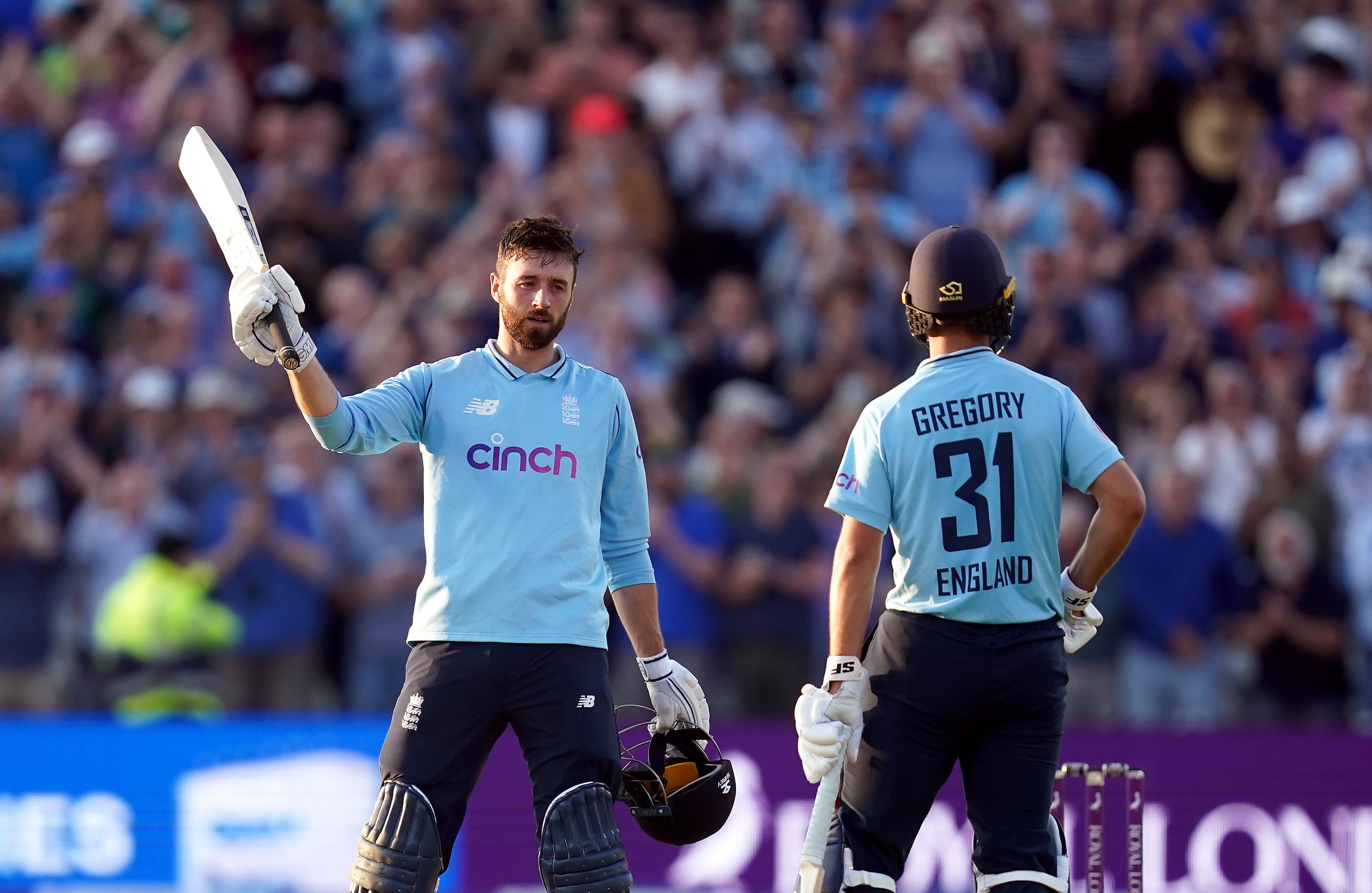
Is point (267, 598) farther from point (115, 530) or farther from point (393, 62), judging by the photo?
point (393, 62)

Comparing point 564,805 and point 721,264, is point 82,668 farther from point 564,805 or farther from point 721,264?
point 564,805

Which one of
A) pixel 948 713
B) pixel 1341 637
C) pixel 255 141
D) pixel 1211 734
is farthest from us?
pixel 255 141

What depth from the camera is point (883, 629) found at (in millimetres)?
5625

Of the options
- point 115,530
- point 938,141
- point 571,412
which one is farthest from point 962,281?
point 938,141

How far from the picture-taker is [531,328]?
5699 millimetres

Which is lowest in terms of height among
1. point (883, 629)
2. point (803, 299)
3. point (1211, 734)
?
point (883, 629)

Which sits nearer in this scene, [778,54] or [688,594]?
[688,594]

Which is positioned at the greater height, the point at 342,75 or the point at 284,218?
the point at 342,75

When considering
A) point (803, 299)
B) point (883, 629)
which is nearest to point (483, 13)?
point (803, 299)

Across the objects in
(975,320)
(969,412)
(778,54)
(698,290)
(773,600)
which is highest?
(778,54)

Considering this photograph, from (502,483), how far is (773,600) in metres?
5.88

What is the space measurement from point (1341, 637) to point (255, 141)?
28.6ft

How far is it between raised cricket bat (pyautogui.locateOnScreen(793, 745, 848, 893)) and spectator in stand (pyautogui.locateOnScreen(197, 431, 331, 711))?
644 cm

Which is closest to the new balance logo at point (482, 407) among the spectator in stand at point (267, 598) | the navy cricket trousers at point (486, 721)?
the navy cricket trousers at point (486, 721)
